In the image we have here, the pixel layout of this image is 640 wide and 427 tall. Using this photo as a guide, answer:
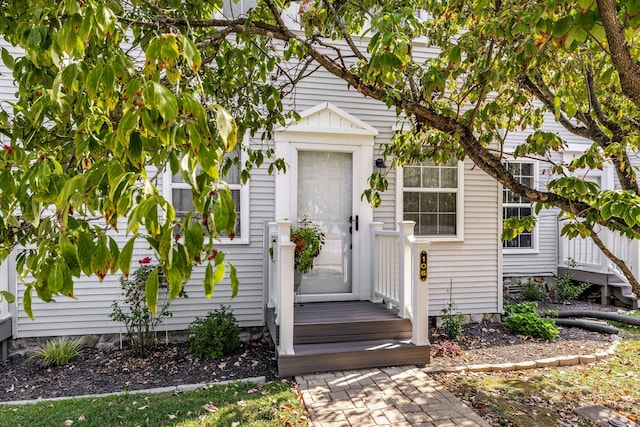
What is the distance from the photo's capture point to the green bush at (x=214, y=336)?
193 inches

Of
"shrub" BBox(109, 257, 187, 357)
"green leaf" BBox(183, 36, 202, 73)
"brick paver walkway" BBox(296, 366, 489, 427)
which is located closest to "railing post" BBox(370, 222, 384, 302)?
"brick paver walkway" BBox(296, 366, 489, 427)

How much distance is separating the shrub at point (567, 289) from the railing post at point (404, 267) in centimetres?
533

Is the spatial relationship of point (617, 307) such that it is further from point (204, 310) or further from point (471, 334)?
point (204, 310)

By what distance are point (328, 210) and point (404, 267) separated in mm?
1561

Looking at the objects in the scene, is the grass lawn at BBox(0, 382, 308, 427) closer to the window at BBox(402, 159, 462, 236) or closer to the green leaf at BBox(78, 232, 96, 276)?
the green leaf at BBox(78, 232, 96, 276)

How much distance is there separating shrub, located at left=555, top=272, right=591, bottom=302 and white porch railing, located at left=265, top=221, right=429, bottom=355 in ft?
16.8

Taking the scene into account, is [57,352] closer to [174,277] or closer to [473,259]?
[174,277]

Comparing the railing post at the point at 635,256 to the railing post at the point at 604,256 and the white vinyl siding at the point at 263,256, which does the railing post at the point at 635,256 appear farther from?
the white vinyl siding at the point at 263,256

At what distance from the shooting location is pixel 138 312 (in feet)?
16.5

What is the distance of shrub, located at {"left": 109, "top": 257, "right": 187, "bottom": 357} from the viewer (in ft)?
16.4

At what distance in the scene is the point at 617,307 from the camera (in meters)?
7.75

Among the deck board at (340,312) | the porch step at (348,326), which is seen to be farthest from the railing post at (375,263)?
the porch step at (348,326)

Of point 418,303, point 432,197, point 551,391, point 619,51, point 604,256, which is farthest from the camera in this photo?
point 604,256

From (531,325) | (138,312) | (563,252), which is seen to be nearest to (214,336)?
(138,312)
